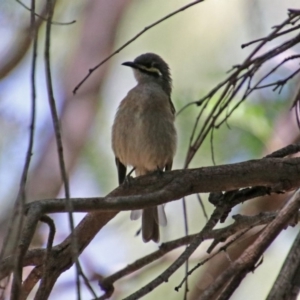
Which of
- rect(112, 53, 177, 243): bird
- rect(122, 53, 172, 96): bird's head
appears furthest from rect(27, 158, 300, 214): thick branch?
Result: rect(122, 53, 172, 96): bird's head

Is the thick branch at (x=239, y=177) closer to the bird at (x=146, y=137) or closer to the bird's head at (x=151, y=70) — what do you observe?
the bird at (x=146, y=137)

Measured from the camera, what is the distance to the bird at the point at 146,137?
5949 millimetres

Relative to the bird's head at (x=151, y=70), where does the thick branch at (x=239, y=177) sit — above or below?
below

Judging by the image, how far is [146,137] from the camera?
19.5 ft

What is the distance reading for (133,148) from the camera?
598 cm

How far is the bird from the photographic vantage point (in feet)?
19.5

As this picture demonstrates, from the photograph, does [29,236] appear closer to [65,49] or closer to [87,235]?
[87,235]

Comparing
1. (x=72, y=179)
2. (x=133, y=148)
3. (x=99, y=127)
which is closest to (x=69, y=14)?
(x=99, y=127)

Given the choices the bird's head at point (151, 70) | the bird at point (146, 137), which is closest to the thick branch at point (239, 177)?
the bird at point (146, 137)

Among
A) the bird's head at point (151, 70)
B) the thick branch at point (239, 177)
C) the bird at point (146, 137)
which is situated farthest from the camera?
the bird's head at point (151, 70)

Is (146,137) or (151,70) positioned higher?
(151,70)

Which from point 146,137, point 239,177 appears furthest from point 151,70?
point 239,177

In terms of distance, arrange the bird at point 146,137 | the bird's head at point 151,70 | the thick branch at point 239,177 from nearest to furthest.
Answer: the thick branch at point 239,177 → the bird at point 146,137 → the bird's head at point 151,70

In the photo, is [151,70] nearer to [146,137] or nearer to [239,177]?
[146,137]
